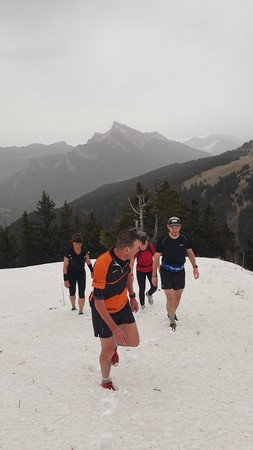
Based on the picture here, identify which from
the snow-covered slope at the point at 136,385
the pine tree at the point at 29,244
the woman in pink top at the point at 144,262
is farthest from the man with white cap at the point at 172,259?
the pine tree at the point at 29,244

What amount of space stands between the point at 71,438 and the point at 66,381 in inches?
52.2

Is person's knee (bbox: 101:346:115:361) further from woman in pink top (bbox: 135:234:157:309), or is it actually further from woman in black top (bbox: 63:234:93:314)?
woman in pink top (bbox: 135:234:157:309)

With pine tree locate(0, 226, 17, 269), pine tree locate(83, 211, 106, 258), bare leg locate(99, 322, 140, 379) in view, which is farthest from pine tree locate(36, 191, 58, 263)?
bare leg locate(99, 322, 140, 379)

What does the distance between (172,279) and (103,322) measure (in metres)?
2.90

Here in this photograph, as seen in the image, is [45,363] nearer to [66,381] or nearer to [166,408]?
[66,381]

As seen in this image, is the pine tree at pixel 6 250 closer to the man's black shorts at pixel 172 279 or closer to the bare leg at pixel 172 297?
the bare leg at pixel 172 297

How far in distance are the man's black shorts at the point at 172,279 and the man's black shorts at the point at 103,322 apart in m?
2.36

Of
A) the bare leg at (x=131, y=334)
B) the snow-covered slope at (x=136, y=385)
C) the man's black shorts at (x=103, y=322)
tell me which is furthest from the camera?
the bare leg at (x=131, y=334)

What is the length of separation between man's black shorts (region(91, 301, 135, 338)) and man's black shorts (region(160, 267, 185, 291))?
236 centimetres

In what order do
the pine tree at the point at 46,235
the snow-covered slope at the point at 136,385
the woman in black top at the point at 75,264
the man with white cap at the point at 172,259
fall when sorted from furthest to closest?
1. the pine tree at the point at 46,235
2. the woman in black top at the point at 75,264
3. the man with white cap at the point at 172,259
4. the snow-covered slope at the point at 136,385

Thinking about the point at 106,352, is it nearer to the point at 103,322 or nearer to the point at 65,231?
the point at 103,322

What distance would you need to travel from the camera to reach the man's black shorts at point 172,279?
22.9 feet

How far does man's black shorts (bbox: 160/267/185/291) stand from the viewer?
275 inches

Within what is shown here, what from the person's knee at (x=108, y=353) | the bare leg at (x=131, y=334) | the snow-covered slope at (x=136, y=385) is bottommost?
the snow-covered slope at (x=136, y=385)
